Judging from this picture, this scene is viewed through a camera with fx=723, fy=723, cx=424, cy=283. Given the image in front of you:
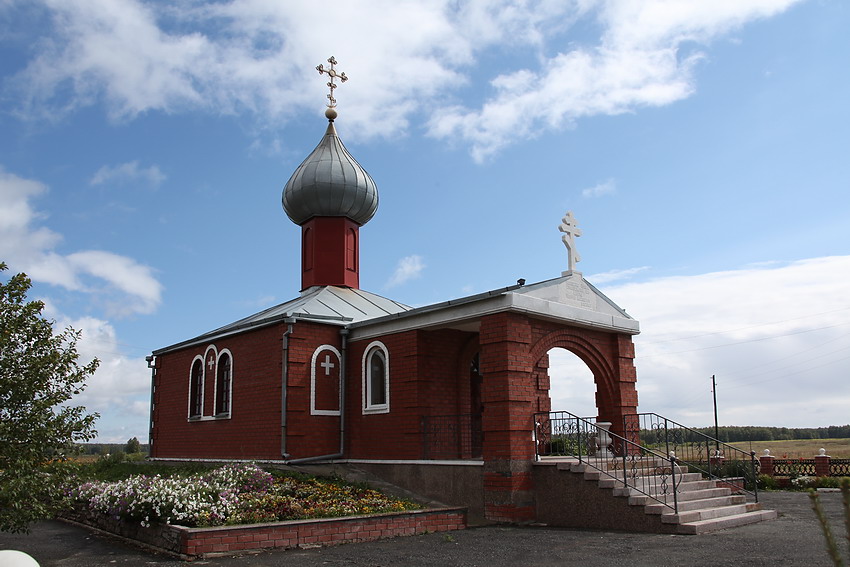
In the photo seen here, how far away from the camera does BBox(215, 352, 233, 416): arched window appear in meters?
14.6

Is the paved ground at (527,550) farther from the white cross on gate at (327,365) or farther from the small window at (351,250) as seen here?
the small window at (351,250)

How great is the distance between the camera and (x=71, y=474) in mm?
7832

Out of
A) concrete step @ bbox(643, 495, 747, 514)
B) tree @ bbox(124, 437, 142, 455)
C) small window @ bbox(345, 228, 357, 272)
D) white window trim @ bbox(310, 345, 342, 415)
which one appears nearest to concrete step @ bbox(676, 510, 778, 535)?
concrete step @ bbox(643, 495, 747, 514)

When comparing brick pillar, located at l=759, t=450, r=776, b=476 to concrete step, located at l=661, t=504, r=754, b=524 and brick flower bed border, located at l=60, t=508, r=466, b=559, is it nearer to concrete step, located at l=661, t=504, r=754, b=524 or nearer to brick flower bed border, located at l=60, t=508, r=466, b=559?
concrete step, located at l=661, t=504, r=754, b=524

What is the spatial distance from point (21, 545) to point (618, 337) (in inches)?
374

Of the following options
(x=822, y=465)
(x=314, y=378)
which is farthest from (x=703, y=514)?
(x=822, y=465)

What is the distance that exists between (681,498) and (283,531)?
17.7 feet

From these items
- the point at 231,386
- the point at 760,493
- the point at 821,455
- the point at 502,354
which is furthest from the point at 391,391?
the point at 821,455

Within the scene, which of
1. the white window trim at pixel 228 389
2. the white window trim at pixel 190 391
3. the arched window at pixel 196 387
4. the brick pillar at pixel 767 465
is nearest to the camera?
the white window trim at pixel 228 389

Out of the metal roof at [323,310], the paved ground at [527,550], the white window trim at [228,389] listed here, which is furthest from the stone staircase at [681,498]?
the white window trim at [228,389]

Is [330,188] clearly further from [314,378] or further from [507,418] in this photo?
[507,418]

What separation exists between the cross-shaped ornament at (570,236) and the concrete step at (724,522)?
4480mm

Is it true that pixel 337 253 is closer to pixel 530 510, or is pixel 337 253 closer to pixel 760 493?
pixel 530 510

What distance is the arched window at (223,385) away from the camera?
14594mm
